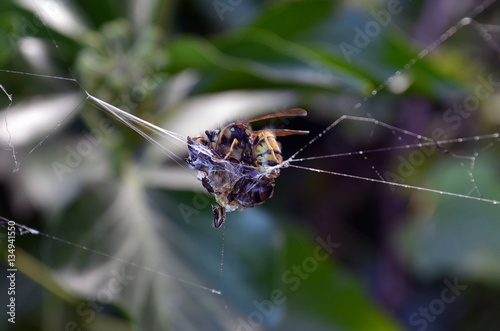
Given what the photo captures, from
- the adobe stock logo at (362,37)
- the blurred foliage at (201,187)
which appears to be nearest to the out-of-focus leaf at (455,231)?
the blurred foliage at (201,187)

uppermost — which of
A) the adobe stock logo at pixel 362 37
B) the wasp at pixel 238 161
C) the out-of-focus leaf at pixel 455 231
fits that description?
the adobe stock logo at pixel 362 37

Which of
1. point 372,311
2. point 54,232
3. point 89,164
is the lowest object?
point 372,311

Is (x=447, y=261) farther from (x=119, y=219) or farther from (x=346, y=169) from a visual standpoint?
(x=119, y=219)

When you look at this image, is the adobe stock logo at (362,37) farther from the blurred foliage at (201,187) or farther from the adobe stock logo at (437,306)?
the adobe stock logo at (437,306)

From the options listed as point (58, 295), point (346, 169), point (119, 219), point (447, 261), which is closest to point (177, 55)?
point (119, 219)

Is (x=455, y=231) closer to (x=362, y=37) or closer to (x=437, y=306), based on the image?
(x=437, y=306)
